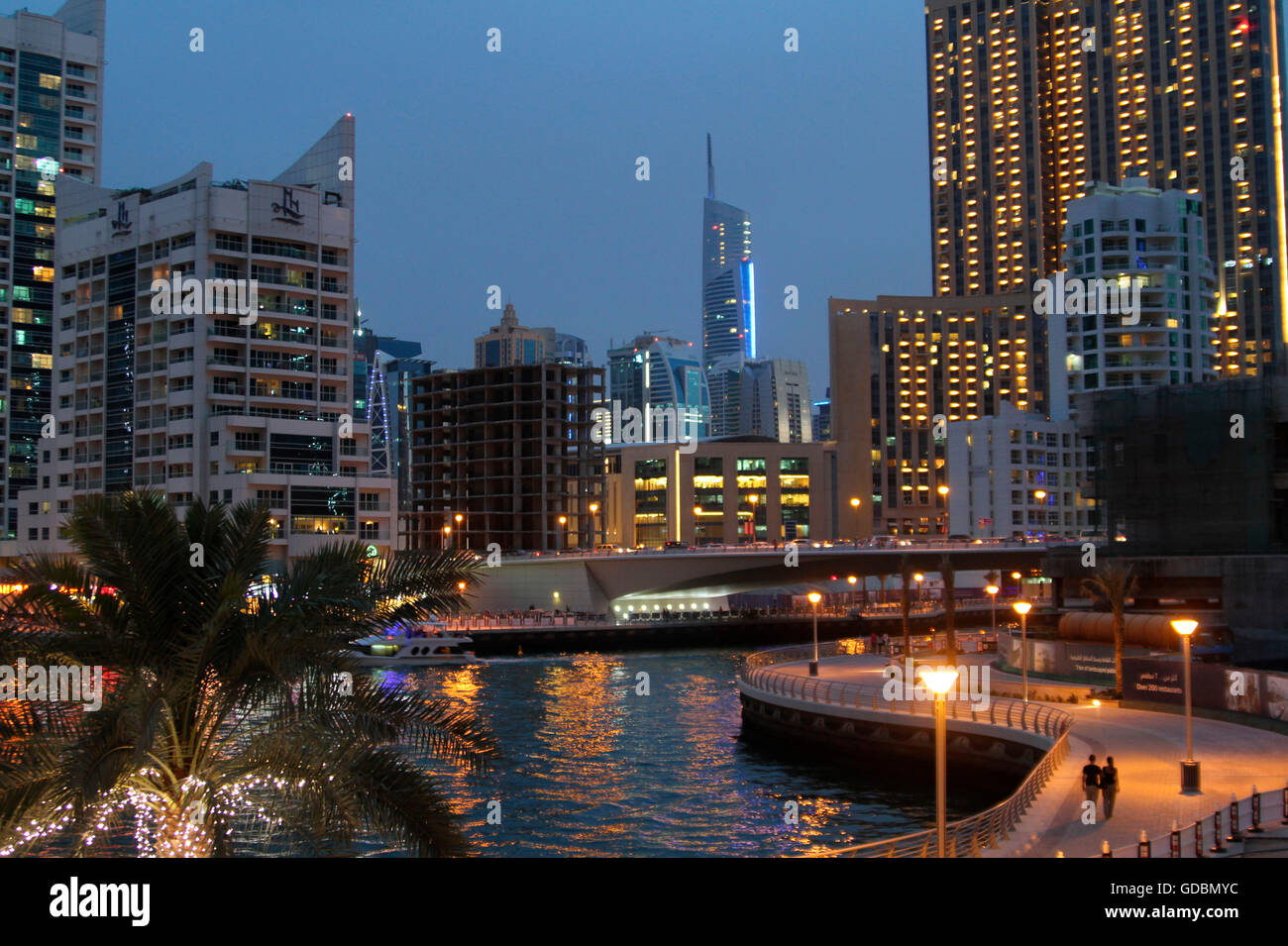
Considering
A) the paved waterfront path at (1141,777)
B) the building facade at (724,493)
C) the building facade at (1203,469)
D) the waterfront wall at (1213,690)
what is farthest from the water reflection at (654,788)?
the building facade at (724,493)

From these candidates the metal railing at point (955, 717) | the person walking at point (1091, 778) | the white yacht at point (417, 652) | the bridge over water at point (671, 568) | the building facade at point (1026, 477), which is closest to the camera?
the metal railing at point (955, 717)

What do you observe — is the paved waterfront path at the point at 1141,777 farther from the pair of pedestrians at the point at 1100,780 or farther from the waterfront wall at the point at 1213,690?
the waterfront wall at the point at 1213,690

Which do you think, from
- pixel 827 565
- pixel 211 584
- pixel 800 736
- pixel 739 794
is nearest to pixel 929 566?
pixel 827 565

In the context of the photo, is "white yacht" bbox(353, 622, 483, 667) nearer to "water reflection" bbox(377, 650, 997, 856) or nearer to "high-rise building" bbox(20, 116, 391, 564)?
"high-rise building" bbox(20, 116, 391, 564)

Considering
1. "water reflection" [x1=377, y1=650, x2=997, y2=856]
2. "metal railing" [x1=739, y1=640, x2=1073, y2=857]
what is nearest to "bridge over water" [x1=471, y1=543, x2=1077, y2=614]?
"metal railing" [x1=739, y1=640, x2=1073, y2=857]

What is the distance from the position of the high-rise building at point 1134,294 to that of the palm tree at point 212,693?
120 meters

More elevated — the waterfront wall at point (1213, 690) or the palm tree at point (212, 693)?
the palm tree at point (212, 693)

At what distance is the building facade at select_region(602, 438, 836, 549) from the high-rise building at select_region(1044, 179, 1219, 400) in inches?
1592

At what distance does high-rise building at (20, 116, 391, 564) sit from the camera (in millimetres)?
88875

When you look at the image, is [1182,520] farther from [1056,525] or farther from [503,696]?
[1056,525]

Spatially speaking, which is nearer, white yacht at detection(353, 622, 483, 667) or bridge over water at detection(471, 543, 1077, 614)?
white yacht at detection(353, 622, 483, 667)

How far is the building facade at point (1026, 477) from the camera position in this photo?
472 feet

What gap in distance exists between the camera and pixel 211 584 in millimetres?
15109

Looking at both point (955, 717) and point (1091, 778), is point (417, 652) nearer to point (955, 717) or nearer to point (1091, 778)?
point (955, 717)
